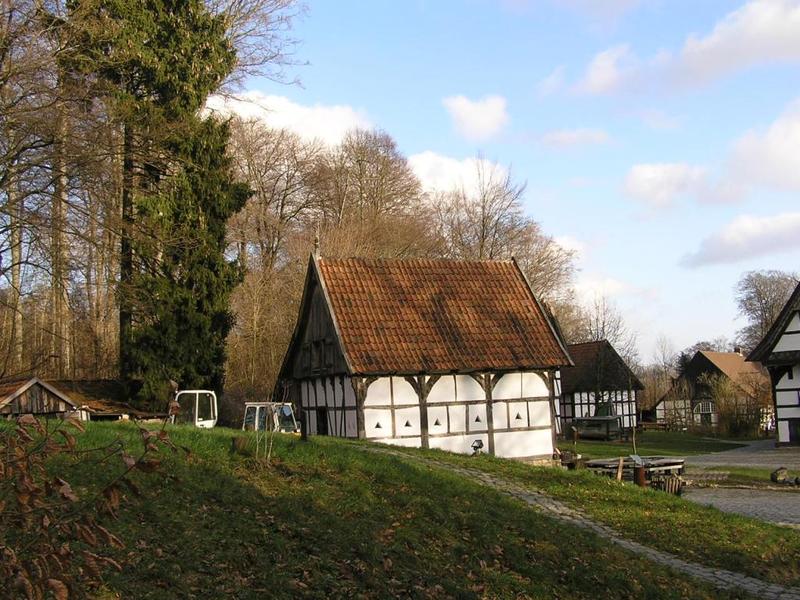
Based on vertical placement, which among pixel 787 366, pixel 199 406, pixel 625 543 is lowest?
pixel 625 543

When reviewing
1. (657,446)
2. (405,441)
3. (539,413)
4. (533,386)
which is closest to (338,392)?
(405,441)

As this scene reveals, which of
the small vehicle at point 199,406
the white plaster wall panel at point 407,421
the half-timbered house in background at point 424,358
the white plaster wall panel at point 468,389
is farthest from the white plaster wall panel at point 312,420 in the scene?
the white plaster wall panel at point 468,389

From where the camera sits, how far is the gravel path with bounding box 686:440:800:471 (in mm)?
30500

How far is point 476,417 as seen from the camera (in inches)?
1021

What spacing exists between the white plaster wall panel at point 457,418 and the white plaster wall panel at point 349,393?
115 inches

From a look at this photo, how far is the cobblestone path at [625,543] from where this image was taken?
11.6 meters

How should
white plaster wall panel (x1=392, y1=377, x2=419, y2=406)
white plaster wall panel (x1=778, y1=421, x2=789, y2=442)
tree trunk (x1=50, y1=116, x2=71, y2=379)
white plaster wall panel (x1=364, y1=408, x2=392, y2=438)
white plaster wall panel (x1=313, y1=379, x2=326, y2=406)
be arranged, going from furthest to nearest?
white plaster wall panel (x1=778, y1=421, x2=789, y2=442), white plaster wall panel (x1=313, y1=379, x2=326, y2=406), white plaster wall panel (x1=392, y1=377, x2=419, y2=406), white plaster wall panel (x1=364, y1=408, x2=392, y2=438), tree trunk (x1=50, y1=116, x2=71, y2=379)

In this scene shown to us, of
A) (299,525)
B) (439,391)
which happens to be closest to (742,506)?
(439,391)

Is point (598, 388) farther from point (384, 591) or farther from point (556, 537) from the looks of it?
point (384, 591)

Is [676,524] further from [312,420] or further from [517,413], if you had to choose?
[312,420]

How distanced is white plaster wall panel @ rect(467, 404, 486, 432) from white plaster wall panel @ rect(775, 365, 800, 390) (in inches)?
740

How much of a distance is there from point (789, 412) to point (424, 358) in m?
21.1

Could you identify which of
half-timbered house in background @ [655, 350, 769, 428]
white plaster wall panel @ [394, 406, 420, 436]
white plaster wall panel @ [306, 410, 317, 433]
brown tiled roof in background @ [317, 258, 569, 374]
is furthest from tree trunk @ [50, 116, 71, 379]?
half-timbered house in background @ [655, 350, 769, 428]

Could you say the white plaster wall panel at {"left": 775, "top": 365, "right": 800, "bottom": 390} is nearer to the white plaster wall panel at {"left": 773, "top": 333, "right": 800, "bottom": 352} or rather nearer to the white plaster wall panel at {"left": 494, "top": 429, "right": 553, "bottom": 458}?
the white plaster wall panel at {"left": 773, "top": 333, "right": 800, "bottom": 352}
